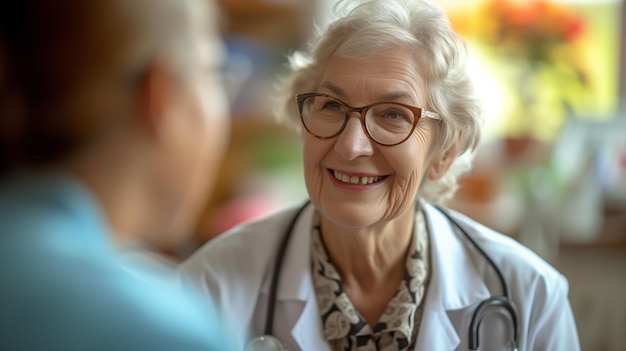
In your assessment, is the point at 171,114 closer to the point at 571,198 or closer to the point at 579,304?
the point at 579,304

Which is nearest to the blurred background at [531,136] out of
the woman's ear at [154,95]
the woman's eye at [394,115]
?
the woman's eye at [394,115]

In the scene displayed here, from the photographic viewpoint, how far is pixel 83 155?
732 mm

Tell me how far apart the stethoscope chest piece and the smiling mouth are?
0.30m

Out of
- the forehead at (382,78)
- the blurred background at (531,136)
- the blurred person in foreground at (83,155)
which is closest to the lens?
the blurred person in foreground at (83,155)

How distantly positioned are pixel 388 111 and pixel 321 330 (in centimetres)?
41

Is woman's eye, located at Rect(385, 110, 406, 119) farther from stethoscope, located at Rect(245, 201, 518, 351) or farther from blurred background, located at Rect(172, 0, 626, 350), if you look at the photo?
blurred background, located at Rect(172, 0, 626, 350)

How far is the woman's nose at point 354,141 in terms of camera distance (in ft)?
4.04

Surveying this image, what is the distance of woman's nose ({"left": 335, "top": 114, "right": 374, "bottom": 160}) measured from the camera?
123cm

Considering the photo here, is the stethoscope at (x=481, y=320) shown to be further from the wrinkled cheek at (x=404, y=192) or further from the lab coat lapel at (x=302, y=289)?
the wrinkled cheek at (x=404, y=192)

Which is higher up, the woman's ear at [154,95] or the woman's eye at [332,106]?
the woman's eye at [332,106]

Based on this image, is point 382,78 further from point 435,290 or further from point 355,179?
point 435,290

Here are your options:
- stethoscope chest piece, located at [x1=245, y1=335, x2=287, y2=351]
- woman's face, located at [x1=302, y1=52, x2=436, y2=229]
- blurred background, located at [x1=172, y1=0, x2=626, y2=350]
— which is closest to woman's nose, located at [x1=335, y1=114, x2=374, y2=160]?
woman's face, located at [x1=302, y1=52, x2=436, y2=229]

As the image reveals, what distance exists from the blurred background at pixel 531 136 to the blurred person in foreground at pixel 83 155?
1206 mm

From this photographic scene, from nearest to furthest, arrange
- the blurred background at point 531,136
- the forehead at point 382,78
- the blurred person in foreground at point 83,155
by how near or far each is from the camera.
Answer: the blurred person in foreground at point 83,155, the forehead at point 382,78, the blurred background at point 531,136
